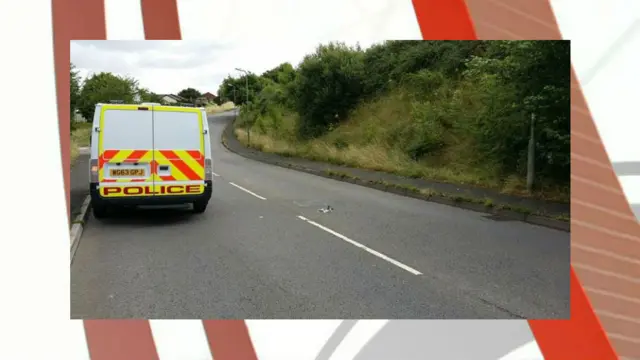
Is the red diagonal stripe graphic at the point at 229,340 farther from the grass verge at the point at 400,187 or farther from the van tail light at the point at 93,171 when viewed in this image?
the grass verge at the point at 400,187

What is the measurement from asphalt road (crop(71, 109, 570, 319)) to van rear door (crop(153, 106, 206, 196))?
25.0 inches

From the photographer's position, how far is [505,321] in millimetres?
4609

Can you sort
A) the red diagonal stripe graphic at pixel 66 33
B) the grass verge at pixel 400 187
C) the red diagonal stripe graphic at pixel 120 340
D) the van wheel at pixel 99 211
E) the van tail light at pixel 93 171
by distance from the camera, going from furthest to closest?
the grass verge at pixel 400 187, the van wheel at pixel 99 211, the van tail light at pixel 93 171, the red diagonal stripe graphic at pixel 66 33, the red diagonal stripe graphic at pixel 120 340

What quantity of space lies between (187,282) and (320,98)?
8.45m

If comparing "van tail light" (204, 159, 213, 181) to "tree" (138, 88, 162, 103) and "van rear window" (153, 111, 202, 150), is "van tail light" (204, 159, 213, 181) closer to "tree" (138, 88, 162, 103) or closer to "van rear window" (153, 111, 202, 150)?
"van rear window" (153, 111, 202, 150)

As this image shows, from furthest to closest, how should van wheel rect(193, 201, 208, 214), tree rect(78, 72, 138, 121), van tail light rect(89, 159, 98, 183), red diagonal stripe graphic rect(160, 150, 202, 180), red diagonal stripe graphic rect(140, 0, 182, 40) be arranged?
1. van wheel rect(193, 201, 208, 214)
2. red diagonal stripe graphic rect(160, 150, 202, 180)
3. van tail light rect(89, 159, 98, 183)
4. tree rect(78, 72, 138, 121)
5. red diagonal stripe graphic rect(140, 0, 182, 40)

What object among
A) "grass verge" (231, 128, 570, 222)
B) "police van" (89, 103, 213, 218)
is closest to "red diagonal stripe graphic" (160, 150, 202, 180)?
"police van" (89, 103, 213, 218)

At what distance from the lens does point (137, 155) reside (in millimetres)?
7094

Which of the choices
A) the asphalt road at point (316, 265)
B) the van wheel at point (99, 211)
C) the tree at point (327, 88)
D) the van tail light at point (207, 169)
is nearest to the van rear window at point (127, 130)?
the van wheel at point (99, 211)

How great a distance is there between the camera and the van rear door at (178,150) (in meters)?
7.28

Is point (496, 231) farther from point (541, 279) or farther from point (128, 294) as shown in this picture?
point (128, 294)

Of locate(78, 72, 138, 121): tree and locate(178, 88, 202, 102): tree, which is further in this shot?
locate(178, 88, 202, 102): tree

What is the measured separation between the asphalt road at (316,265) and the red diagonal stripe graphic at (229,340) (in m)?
0.15

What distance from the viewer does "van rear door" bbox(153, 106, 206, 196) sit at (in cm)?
728
